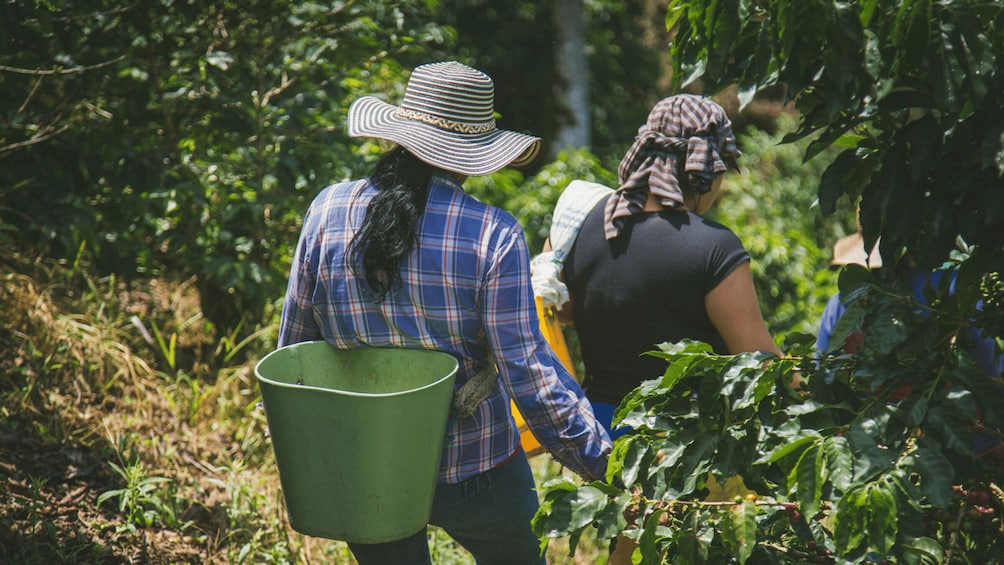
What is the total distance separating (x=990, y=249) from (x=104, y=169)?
3.65 m

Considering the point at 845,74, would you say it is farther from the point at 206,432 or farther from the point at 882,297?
the point at 206,432

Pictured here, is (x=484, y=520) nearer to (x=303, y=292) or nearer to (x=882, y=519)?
(x=303, y=292)

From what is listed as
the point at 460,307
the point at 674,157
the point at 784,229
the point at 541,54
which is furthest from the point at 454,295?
the point at 541,54

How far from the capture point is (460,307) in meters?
1.97

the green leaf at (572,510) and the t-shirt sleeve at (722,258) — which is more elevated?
the t-shirt sleeve at (722,258)

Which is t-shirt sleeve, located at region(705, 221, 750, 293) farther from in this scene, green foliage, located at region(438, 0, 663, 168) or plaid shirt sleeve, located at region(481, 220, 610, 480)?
green foliage, located at region(438, 0, 663, 168)

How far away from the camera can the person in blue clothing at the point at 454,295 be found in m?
1.95

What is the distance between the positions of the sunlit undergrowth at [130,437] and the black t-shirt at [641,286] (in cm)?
110

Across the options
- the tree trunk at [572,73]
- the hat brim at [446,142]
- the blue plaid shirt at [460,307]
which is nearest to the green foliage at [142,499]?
the blue plaid shirt at [460,307]

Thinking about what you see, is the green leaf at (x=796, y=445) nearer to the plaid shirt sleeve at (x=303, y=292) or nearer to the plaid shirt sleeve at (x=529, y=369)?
the plaid shirt sleeve at (x=529, y=369)

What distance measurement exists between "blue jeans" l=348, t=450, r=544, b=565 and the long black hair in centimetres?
52

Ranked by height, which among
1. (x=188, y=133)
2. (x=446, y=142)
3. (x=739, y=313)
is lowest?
(x=188, y=133)

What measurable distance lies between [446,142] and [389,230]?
0.26 m

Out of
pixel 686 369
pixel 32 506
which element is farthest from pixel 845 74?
pixel 32 506
